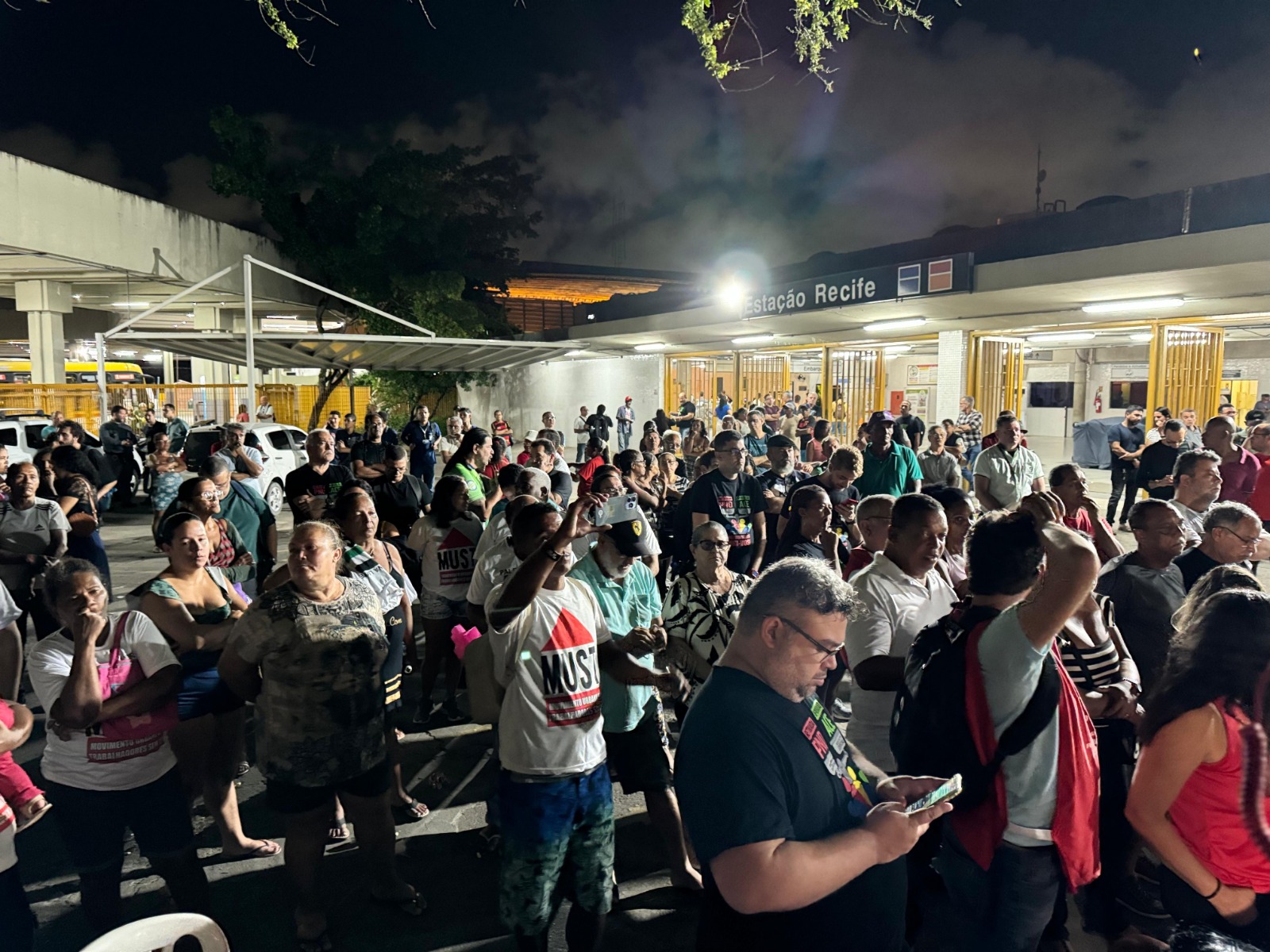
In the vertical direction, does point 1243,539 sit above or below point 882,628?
above

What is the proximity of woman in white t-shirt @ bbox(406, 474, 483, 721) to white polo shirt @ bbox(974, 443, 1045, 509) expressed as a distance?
4.55m

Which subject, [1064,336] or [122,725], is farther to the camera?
[1064,336]

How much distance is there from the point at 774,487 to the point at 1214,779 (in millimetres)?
5730

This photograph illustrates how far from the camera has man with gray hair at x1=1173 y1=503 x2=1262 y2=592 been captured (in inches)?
149

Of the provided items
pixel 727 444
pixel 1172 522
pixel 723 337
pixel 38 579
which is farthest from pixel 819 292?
pixel 38 579

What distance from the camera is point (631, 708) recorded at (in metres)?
3.43

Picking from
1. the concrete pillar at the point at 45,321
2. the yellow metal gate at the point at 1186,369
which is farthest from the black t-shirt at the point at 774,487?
the concrete pillar at the point at 45,321

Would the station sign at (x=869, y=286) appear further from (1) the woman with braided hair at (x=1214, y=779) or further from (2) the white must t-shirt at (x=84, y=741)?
(2) the white must t-shirt at (x=84, y=741)

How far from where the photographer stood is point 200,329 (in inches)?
914

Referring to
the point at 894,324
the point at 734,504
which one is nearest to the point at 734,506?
the point at 734,504

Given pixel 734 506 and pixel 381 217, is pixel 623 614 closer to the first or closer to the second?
pixel 734 506

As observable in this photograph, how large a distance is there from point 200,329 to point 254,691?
928 inches

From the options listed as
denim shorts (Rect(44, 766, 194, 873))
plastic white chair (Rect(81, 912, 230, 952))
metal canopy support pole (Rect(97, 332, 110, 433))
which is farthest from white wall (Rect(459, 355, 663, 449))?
plastic white chair (Rect(81, 912, 230, 952))

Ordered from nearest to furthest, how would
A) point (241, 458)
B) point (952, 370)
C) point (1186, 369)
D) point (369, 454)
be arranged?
point (241, 458), point (369, 454), point (1186, 369), point (952, 370)
